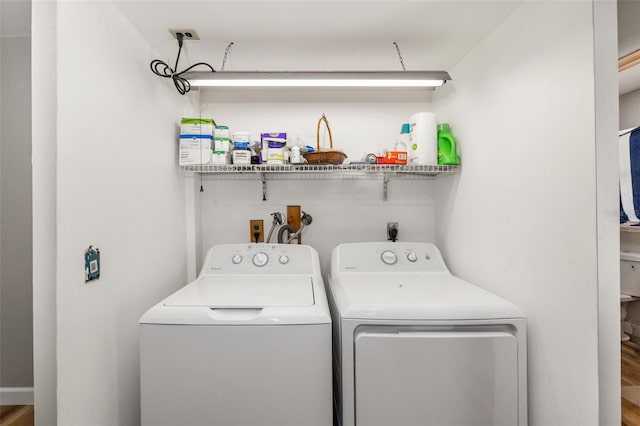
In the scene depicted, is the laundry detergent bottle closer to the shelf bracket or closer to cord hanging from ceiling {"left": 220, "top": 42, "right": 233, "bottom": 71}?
the shelf bracket

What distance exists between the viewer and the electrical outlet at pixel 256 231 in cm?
202

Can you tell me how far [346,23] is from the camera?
138 centimetres

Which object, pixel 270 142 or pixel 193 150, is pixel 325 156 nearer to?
pixel 270 142

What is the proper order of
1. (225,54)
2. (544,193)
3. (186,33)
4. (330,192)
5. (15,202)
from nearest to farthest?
(544,193), (186,33), (225,54), (15,202), (330,192)

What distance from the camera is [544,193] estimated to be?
1127mm

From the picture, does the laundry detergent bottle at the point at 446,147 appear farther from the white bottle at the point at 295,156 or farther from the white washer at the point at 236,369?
the white washer at the point at 236,369

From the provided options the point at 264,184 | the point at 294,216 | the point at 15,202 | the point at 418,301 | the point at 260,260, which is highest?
the point at 264,184

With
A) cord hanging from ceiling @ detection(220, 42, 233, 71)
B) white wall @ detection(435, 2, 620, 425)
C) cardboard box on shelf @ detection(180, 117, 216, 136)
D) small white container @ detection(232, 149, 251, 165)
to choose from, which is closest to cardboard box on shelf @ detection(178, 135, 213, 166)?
cardboard box on shelf @ detection(180, 117, 216, 136)

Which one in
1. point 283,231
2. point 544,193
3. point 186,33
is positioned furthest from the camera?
point 283,231

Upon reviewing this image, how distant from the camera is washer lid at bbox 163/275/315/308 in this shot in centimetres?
119

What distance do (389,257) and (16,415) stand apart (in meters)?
2.43

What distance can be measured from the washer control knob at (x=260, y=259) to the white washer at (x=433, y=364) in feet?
2.29

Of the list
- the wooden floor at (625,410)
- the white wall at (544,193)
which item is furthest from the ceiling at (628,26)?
the wooden floor at (625,410)

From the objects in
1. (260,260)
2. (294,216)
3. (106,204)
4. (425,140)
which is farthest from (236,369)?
(425,140)
